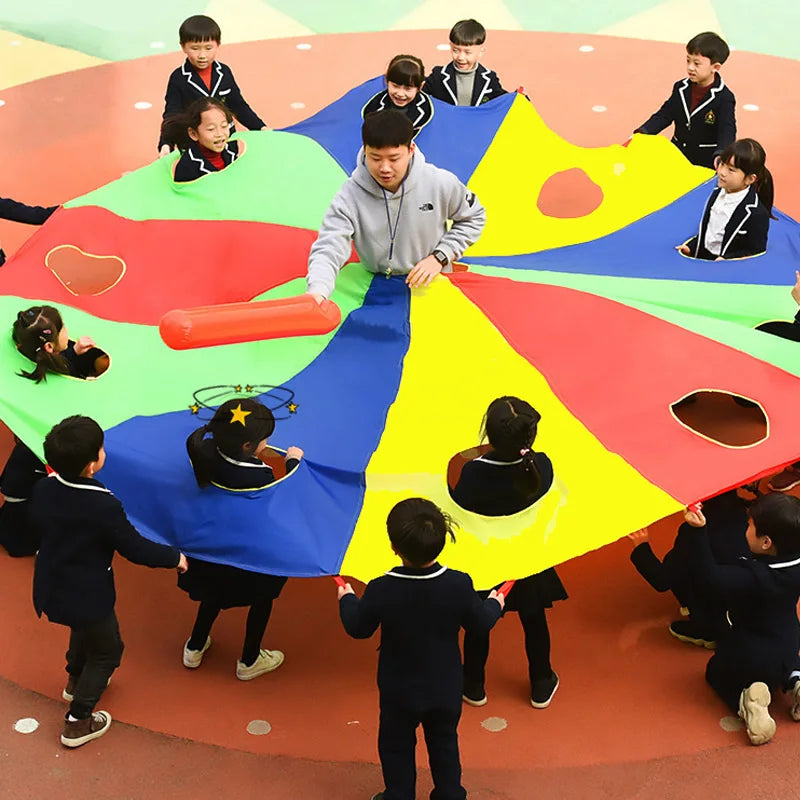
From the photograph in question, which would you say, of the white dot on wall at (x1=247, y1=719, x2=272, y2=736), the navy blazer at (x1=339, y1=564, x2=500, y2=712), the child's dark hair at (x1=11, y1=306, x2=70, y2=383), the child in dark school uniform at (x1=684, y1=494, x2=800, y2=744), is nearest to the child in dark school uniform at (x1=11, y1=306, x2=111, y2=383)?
the child's dark hair at (x1=11, y1=306, x2=70, y2=383)

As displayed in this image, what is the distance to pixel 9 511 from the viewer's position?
371cm

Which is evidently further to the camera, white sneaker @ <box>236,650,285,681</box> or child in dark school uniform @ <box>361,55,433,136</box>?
child in dark school uniform @ <box>361,55,433,136</box>

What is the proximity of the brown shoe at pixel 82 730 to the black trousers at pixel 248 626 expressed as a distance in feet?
1.14

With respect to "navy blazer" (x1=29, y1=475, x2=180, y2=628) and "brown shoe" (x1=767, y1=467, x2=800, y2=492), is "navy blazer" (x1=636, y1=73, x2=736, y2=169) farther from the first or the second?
"navy blazer" (x1=29, y1=475, x2=180, y2=628)

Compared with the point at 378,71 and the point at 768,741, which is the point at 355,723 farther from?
the point at 378,71

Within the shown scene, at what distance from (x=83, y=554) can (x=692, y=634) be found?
1810 mm

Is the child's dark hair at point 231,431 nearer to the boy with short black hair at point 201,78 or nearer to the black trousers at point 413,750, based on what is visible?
the black trousers at point 413,750

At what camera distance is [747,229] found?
4160 mm

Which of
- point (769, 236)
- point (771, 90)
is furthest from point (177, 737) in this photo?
point (771, 90)

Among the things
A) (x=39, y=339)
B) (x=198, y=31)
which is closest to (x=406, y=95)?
(x=198, y=31)

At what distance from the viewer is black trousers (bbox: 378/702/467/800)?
2.72 metres

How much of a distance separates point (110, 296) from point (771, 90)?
183 inches

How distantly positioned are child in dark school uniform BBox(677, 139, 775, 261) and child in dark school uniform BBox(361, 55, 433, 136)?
1248 millimetres

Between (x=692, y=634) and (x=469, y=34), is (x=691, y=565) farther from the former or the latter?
(x=469, y=34)
